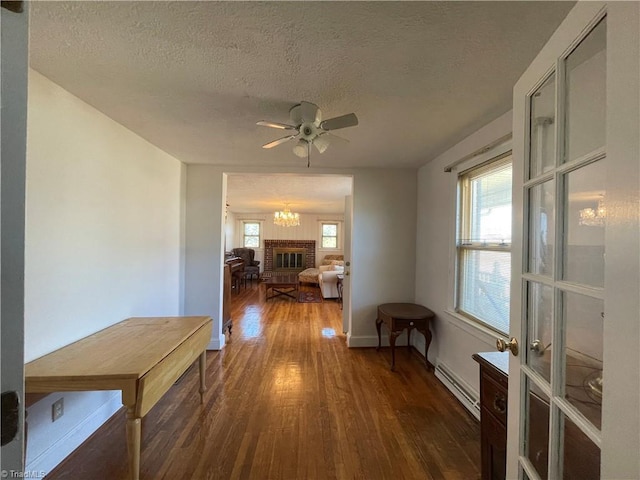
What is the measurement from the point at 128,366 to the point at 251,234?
7.49 m

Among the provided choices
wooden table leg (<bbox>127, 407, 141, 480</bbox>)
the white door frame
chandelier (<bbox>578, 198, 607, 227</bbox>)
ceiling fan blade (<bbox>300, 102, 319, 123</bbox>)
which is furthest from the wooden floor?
ceiling fan blade (<bbox>300, 102, 319, 123</bbox>)

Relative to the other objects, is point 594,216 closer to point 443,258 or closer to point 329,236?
point 443,258

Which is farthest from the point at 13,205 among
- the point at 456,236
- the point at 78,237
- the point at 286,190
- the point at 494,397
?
the point at 286,190

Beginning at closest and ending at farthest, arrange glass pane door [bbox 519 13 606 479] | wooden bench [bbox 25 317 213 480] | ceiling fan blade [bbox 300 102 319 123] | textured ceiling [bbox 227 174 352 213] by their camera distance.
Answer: glass pane door [bbox 519 13 606 479] < wooden bench [bbox 25 317 213 480] < ceiling fan blade [bbox 300 102 319 123] < textured ceiling [bbox 227 174 352 213]

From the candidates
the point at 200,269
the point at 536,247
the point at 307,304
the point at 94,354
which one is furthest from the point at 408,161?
the point at 307,304

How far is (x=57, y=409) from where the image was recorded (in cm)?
155

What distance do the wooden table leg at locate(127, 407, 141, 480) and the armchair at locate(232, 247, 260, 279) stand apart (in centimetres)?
646

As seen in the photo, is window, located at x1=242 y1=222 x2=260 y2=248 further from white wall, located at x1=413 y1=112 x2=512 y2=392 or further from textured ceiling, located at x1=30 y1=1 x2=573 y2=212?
textured ceiling, located at x1=30 y1=1 x2=573 y2=212

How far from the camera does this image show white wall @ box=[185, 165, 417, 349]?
10.3 ft

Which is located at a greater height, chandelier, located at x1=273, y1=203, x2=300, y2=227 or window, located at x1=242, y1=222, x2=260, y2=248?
chandelier, located at x1=273, y1=203, x2=300, y2=227

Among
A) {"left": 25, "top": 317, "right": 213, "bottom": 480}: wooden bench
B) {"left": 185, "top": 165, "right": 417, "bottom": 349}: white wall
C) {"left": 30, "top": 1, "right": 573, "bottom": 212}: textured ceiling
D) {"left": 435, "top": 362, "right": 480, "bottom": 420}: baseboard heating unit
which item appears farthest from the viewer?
{"left": 185, "top": 165, "right": 417, "bottom": 349}: white wall

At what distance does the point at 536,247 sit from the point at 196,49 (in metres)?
1.61

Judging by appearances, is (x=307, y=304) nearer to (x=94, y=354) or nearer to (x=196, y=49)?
(x=94, y=354)

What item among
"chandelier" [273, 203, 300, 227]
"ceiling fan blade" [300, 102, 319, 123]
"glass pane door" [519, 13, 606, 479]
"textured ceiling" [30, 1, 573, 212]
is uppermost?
"textured ceiling" [30, 1, 573, 212]
